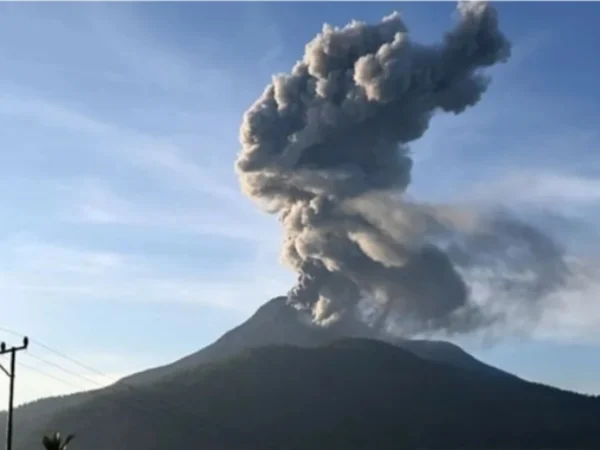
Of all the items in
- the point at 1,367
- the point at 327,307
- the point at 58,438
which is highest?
the point at 327,307

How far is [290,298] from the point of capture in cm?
18425

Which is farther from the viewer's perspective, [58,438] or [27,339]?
[27,339]

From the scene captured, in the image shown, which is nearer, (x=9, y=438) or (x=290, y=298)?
(x=9, y=438)

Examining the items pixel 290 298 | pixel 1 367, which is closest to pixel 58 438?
Answer: pixel 1 367

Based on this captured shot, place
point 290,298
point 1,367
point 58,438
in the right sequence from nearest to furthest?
point 58,438, point 1,367, point 290,298

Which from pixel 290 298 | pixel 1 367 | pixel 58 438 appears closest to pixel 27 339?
pixel 1 367

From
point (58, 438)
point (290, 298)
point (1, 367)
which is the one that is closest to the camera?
point (58, 438)

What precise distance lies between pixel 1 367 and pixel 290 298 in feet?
431

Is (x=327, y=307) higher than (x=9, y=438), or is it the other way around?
(x=327, y=307)

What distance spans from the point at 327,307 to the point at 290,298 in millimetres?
6943

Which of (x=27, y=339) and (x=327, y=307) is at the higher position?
(x=327, y=307)

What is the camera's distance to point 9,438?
5519cm

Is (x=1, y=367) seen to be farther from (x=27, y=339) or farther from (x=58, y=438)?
(x=58, y=438)

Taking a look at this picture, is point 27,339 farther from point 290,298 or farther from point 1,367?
point 290,298
